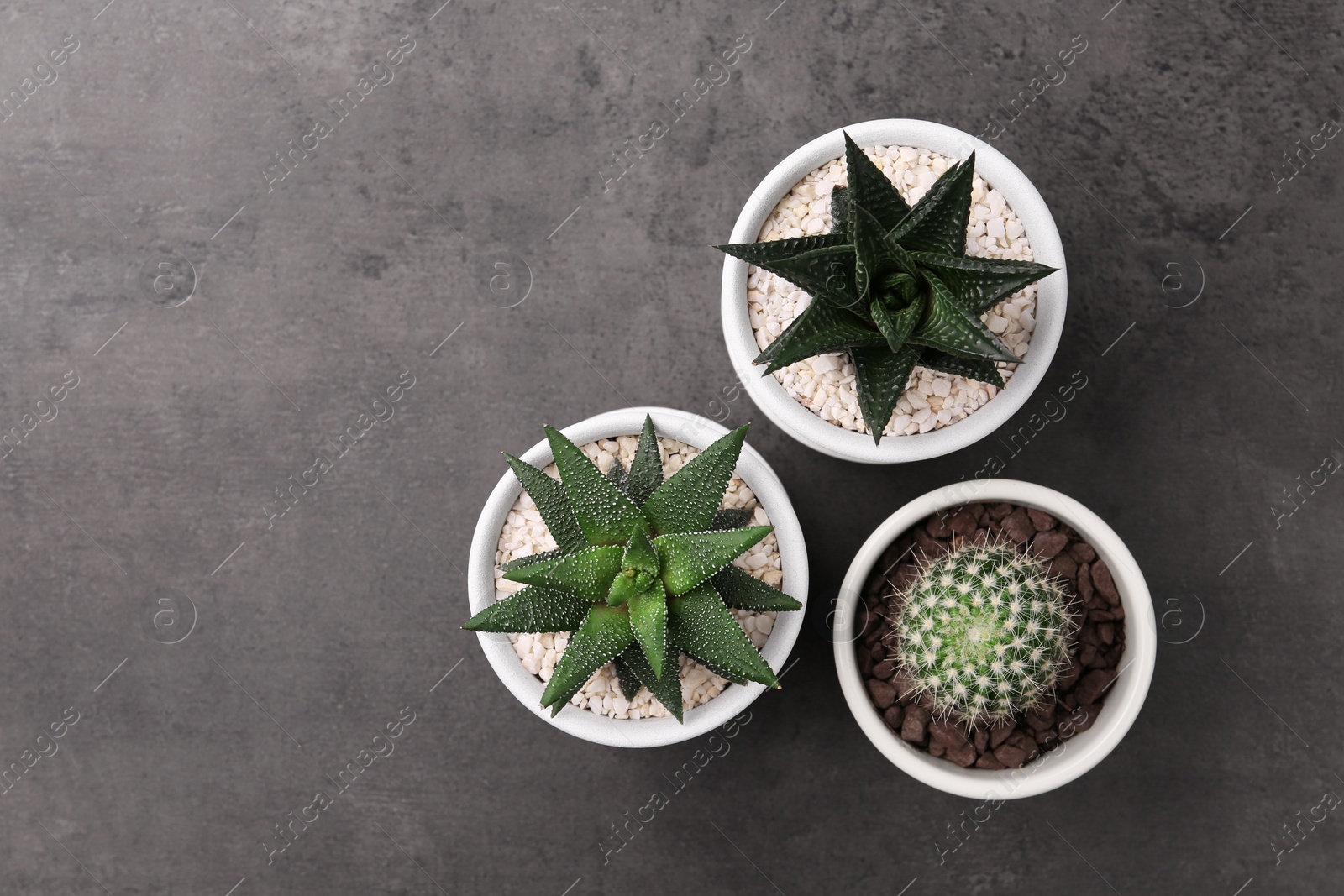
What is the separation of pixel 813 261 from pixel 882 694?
973 millimetres

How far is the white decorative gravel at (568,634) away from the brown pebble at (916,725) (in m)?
0.38

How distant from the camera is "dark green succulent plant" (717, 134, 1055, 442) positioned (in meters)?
1.33

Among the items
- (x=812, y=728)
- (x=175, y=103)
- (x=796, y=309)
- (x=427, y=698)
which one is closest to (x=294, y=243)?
(x=175, y=103)

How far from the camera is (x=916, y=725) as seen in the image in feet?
6.00

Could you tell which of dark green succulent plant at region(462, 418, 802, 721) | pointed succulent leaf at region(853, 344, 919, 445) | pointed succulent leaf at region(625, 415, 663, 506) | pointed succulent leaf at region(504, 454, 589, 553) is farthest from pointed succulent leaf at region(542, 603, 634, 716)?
pointed succulent leaf at region(853, 344, 919, 445)

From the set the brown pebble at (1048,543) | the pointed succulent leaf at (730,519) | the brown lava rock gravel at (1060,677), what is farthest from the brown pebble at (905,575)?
the pointed succulent leaf at (730,519)

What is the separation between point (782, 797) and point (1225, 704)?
43.0 inches

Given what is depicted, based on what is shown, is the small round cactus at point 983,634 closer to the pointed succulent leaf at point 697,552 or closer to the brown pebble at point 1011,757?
the brown pebble at point 1011,757

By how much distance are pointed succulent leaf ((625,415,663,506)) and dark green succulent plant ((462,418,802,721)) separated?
0.12 m

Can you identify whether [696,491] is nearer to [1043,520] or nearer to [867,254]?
[867,254]

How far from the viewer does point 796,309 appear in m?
1.70

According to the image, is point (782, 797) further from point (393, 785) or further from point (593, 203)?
point (593, 203)

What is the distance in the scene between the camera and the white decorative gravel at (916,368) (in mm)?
1677

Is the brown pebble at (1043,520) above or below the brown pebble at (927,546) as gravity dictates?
below
